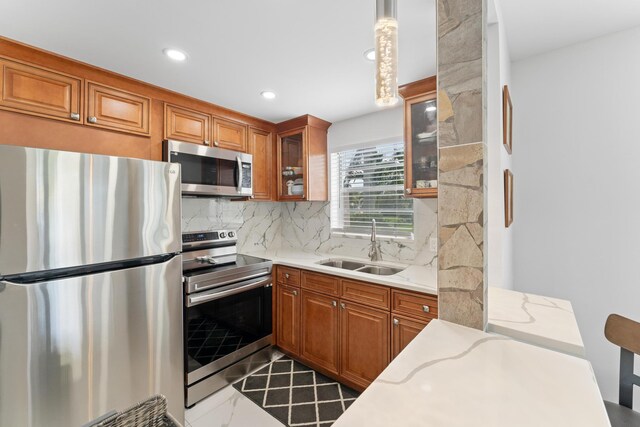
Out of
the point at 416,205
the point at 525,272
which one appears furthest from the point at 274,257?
the point at 525,272

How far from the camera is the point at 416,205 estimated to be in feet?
8.40

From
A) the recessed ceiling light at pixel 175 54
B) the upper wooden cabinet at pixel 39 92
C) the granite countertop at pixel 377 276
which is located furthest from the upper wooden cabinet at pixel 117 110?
the granite countertop at pixel 377 276

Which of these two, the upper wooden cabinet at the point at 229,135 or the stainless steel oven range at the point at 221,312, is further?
the upper wooden cabinet at the point at 229,135

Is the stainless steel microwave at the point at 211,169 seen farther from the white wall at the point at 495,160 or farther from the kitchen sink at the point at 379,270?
the white wall at the point at 495,160

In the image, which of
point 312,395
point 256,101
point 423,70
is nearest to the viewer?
point 423,70

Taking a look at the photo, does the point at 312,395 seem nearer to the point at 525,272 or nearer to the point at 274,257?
the point at 274,257

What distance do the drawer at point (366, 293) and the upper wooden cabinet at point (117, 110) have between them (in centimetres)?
197

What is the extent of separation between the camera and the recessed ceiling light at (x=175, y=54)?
169 cm

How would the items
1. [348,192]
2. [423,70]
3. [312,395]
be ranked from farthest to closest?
[348,192]
[312,395]
[423,70]

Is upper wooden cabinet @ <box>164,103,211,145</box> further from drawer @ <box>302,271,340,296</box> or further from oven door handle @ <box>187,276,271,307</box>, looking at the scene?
drawer @ <box>302,271,340,296</box>

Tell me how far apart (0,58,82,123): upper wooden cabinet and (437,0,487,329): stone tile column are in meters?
2.18

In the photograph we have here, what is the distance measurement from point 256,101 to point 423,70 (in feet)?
4.64

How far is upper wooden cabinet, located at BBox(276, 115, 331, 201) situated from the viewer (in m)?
2.93

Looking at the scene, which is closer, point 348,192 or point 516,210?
point 516,210
